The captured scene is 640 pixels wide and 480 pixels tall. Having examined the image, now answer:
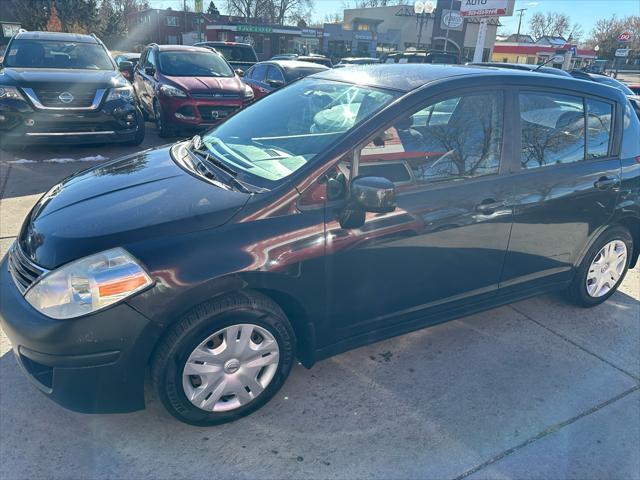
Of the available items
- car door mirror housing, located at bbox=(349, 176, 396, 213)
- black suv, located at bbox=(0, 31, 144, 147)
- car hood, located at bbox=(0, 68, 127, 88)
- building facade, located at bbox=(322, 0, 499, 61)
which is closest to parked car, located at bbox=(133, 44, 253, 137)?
black suv, located at bbox=(0, 31, 144, 147)

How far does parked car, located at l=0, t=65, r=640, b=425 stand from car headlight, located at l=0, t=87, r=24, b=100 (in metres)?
4.28

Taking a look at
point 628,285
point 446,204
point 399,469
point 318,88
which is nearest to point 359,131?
point 446,204

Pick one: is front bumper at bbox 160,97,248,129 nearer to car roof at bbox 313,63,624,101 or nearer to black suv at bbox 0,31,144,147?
black suv at bbox 0,31,144,147

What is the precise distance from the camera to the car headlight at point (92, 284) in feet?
6.57

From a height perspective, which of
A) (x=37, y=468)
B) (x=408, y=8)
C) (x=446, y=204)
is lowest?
(x=37, y=468)

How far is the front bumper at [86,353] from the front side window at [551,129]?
2467 millimetres

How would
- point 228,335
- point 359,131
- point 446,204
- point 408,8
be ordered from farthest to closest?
1. point 408,8
2. point 446,204
3. point 359,131
4. point 228,335

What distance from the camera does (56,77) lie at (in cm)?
662

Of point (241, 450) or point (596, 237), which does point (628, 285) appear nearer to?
point (596, 237)

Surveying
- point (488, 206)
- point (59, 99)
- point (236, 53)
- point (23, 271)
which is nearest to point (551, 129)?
point (488, 206)

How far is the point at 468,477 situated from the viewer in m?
2.25

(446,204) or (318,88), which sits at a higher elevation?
(318,88)

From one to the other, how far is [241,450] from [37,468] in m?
0.90

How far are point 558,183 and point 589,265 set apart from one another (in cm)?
87
